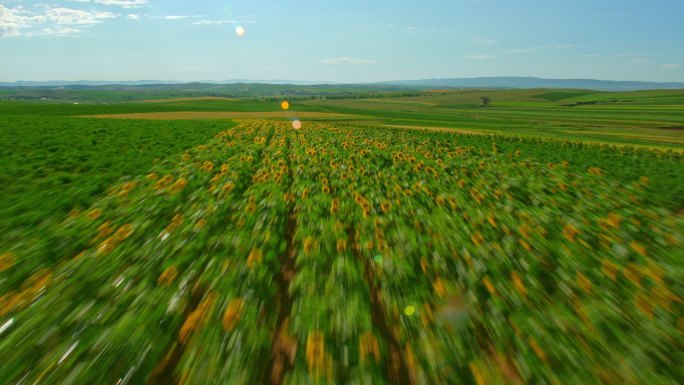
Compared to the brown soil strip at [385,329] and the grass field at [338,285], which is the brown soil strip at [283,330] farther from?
the brown soil strip at [385,329]

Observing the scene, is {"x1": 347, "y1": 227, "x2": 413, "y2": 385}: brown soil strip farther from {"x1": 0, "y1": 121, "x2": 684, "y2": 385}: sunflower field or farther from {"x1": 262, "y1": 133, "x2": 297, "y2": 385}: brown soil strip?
{"x1": 262, "y1": 133, "x2": 297, "y2": 385}: brown soil strip

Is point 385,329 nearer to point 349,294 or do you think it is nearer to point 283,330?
point 349,294

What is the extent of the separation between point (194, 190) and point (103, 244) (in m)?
4.39

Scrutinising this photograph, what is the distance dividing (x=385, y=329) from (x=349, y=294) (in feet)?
2.30

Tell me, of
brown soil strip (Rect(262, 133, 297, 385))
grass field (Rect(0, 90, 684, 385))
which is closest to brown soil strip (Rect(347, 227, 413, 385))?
grass field (Rect(0, 90, 684, 385))

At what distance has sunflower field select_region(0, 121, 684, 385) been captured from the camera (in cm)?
372

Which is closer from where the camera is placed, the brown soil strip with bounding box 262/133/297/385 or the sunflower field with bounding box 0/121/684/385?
the sunflower field with bounding box 0/121/684/385

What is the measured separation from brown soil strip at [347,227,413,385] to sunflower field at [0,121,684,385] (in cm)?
3

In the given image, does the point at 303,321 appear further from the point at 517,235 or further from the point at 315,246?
the point at 517,235

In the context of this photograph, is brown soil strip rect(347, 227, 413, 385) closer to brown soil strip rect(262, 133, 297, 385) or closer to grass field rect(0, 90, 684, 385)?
grass field rect(0, 90, 684, 385)

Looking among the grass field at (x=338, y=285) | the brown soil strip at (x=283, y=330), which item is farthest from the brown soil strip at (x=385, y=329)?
the brown soil strip at (x=283, y=330)

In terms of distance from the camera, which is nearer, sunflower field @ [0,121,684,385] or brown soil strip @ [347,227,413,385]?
sunflower field @ [0,121,684,385]

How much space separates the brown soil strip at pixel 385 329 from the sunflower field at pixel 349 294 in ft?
0.08

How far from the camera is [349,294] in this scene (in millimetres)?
4996
